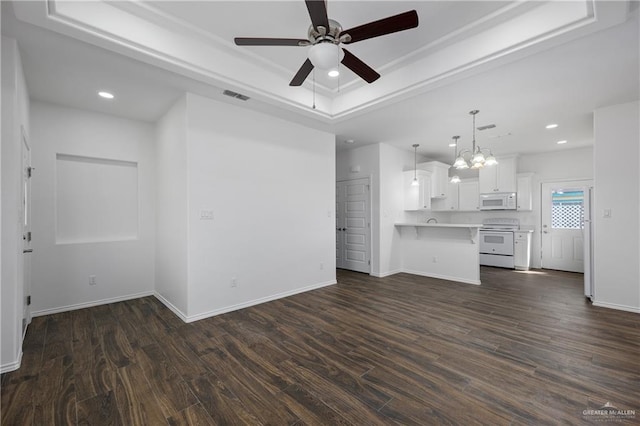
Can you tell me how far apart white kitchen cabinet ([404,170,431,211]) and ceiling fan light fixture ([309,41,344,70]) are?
15.8ft

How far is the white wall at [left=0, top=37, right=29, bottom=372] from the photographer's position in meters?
2.33

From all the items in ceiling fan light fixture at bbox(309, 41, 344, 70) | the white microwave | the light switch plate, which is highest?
ceiling fan light fixture at bbox(309, 41, 344, 70)

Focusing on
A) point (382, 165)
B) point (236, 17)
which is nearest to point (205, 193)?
point (236, 17)

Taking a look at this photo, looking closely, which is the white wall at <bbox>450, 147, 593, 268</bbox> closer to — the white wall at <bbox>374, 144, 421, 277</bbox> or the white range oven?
the white range oven

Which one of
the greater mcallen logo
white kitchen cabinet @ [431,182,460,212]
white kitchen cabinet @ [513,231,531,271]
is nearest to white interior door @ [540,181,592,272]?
white kitchen cabinet @ [513,231,531,271]

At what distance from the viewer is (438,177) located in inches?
288

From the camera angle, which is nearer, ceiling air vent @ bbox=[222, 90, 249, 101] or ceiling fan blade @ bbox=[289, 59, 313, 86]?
ceiling fan blade @ bbox=[289, 59, 313, 86]

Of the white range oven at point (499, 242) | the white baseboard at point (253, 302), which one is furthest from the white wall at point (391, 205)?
the white range oven at point (499, 242)

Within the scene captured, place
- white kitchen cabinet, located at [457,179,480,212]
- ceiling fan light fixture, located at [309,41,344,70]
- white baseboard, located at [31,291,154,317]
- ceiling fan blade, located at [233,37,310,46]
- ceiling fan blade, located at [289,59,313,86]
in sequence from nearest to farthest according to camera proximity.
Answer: ceiling fan light fixture, located at [309,41,344,70] < ceiling fan blade, located at [233,37,310,46] < ceiling fan blade, located at [289,59,313,86] < white baseboard, located at [31,291,154,317] < white kitchen cabinet, located at [457,179,480,212]

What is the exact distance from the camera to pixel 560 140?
570 centimetres

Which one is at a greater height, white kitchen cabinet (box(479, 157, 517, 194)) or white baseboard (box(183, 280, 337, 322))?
white kitchen cabinet (box(479, 157, 517, 194))

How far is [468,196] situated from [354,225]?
3.71 metres

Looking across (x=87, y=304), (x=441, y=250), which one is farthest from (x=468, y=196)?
(x=87, y=304)

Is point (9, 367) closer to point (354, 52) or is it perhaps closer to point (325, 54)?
point (325, 54)
